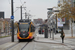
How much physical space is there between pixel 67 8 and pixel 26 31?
435 inches

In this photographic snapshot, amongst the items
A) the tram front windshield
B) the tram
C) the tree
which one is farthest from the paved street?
the tree

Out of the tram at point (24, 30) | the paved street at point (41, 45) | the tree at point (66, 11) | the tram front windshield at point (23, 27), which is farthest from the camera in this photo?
the tree at point (66, 11)

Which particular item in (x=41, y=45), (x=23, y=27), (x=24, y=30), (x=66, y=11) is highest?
(x=66, y=11)

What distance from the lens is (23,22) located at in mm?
24328

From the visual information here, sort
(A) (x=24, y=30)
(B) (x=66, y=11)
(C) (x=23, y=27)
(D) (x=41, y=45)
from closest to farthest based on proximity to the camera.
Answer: (D) (x=41, y=45)
(A) (x=24, y=30)
(C) (x=23, y=27)
(B) (x=66, y=11)

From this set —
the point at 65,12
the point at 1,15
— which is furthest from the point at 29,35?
the point at 1,15

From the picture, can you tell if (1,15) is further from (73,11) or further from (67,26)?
(73,11)

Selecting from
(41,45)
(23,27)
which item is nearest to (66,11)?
(23,27)

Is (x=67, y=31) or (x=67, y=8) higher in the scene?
(x=67, y=8)

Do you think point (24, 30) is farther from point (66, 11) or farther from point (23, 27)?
point (66, 11)

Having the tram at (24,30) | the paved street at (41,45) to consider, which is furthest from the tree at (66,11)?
the paved street at (41,45)

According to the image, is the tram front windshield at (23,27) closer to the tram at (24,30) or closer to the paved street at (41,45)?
the tram at (24,30)

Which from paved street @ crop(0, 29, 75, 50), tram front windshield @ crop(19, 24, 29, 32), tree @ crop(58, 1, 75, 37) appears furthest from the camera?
tree @ crop(58, 1, 75, 37)

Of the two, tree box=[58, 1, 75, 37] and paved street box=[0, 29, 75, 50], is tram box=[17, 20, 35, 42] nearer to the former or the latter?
paved street box=[0, 29, 75, 50]
